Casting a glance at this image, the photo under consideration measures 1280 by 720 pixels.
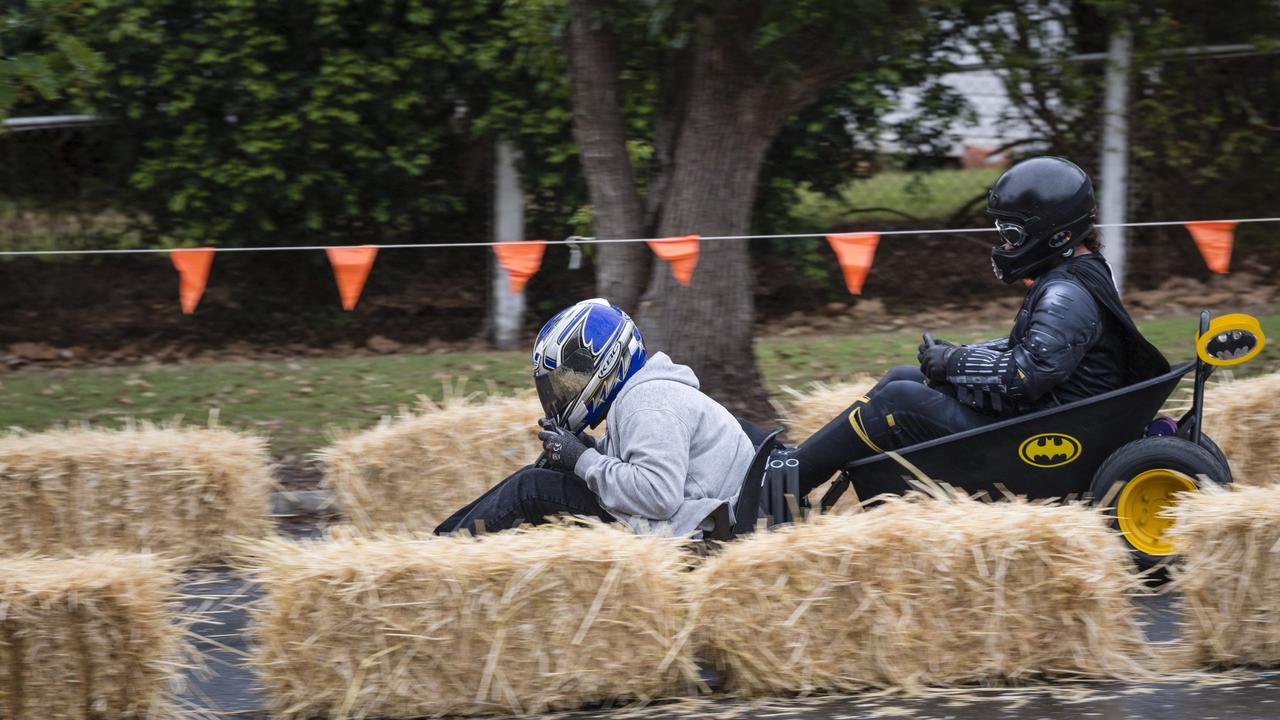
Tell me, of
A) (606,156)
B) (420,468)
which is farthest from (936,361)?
(606,156)

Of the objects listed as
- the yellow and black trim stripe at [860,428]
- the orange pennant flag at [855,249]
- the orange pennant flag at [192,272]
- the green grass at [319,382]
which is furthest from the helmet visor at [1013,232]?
the orange pennant flag at [192,272]

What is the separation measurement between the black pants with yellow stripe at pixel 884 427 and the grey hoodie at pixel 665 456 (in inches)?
20.9

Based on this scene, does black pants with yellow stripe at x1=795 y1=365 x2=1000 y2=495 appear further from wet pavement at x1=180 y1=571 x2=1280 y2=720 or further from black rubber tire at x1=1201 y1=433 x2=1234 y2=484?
wet pavement at x1=180 y1=571 x2=1280 y2=720

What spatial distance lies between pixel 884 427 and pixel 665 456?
113 centimetres

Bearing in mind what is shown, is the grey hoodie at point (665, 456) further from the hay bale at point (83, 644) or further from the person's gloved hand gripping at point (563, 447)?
the hay bale at point (83, 644)

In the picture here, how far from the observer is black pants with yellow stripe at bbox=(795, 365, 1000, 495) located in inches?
209

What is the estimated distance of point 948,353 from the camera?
5.33 m

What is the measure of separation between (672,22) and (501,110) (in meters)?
4.22

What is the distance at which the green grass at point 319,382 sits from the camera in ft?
30.7

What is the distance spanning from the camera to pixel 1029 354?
5156 millimetres

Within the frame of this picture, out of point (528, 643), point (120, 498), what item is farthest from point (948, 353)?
point (120, 498)

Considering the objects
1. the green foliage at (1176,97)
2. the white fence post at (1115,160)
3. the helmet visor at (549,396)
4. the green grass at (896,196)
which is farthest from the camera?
the green grass at (896,196)

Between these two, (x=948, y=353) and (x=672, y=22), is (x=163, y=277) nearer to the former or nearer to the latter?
(x=672, y=22)

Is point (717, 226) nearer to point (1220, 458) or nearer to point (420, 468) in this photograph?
point (420, 468)
